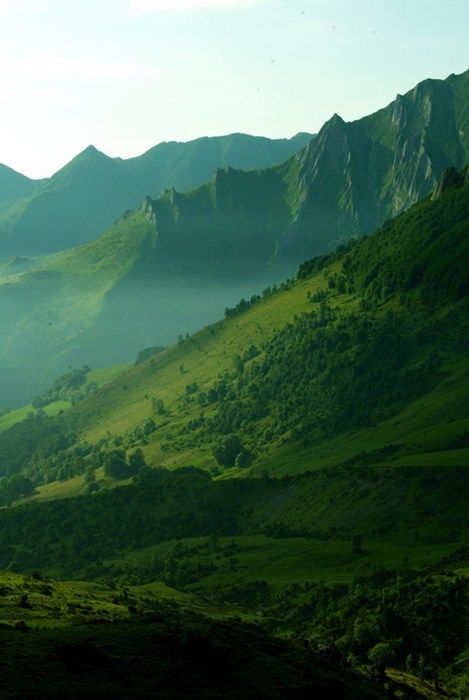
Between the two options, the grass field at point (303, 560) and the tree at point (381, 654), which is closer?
the tree at point (381, 654)

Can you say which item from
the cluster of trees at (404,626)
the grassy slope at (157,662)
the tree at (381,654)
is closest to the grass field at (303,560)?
the cluster of trees at (404,626)

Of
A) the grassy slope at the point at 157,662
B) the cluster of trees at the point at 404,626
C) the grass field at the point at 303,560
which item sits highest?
the grassy slope at the point at 157,662

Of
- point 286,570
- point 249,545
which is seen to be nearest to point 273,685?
point 286,570

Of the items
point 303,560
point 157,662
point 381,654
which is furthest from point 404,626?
point 303,560

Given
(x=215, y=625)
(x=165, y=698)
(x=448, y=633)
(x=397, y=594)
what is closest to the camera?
(x=165, y=698)

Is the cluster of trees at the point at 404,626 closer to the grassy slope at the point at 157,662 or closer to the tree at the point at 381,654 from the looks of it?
the tree at the point at 381,654

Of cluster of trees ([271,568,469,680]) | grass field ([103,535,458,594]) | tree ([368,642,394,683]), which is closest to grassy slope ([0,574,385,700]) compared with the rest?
cluster of trees ([271,568,469,680])

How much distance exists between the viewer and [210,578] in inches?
6727

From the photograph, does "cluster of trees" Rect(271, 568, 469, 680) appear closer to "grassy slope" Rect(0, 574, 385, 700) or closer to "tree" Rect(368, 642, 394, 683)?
"tree" Rect(368, 642, 394, 683)

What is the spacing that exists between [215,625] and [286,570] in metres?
91.2

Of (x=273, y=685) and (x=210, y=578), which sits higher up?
(x=273, y=685)

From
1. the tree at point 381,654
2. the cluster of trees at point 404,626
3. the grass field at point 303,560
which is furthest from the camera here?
the grass field at point 303,560

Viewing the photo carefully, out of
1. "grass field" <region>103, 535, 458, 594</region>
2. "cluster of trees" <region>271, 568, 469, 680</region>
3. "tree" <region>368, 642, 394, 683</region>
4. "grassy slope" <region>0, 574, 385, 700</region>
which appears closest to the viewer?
"grassy slope" <region>0, 574, 385, 700</region>

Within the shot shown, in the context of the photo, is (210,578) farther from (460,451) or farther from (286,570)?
(460,451)
